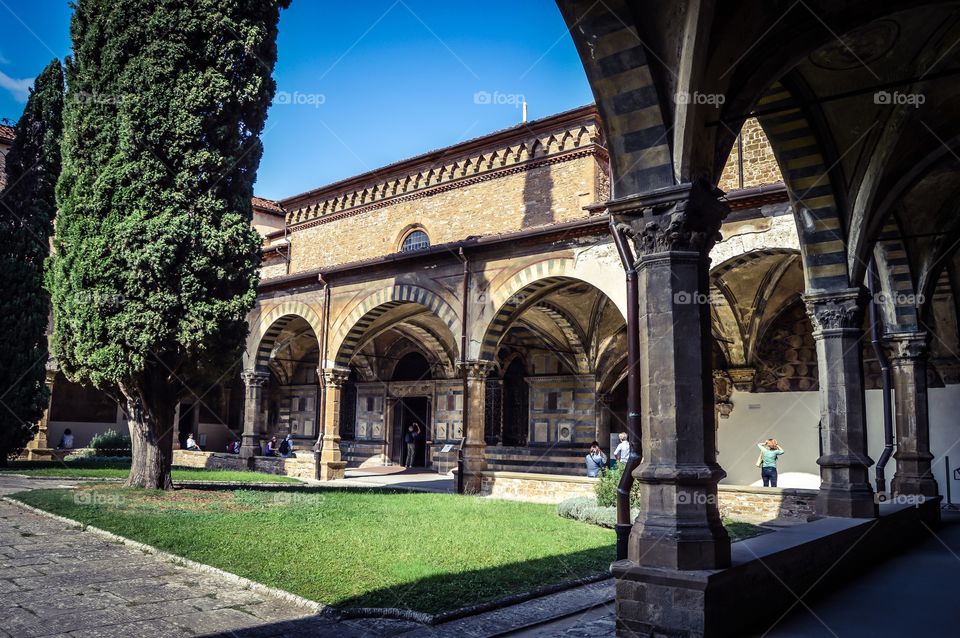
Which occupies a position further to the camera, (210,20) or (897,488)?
(210,20)

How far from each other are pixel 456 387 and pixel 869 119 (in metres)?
15.1

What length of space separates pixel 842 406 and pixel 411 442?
53.5 feet

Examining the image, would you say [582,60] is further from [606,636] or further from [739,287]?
[739,287]

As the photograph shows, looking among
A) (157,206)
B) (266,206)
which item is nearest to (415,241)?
(157,206)

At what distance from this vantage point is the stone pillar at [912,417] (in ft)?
32.5

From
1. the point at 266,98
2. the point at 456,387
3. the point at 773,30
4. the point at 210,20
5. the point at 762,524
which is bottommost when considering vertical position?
the point at 762,524

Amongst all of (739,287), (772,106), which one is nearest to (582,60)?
(772,106)

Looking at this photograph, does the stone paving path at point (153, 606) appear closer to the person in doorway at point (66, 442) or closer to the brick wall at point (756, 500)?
the brick wall at point (756, 500)

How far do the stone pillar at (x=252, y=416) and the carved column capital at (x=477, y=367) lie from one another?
7637 mm

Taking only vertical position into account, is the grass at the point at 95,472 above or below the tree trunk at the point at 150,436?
below

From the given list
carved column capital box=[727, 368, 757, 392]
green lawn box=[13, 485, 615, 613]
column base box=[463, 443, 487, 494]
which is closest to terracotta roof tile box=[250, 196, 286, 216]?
column base box=[463, 443, 487, 494]

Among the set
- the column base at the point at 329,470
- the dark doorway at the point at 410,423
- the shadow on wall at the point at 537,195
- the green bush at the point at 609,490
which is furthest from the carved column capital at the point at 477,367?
the dark doorway at the point at 410,423

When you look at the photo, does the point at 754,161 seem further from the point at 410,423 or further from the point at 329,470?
the point at 410,423

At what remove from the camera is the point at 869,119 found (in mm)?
6902
